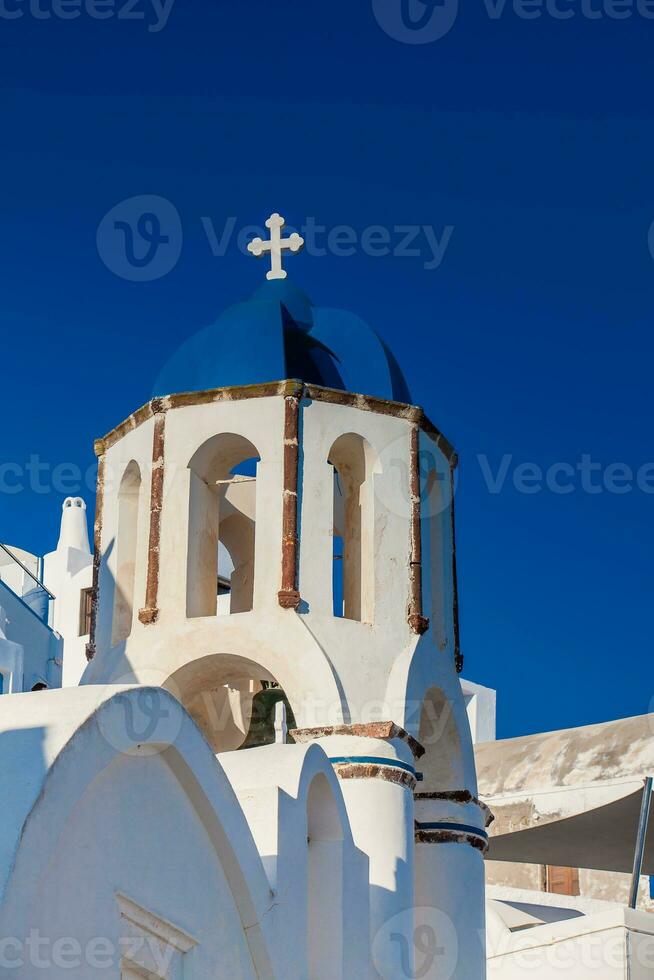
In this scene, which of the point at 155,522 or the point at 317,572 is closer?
the point at 317,572

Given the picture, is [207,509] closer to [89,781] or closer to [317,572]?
[317,572]

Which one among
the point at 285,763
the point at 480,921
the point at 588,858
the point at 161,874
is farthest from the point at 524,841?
the point at 161,874

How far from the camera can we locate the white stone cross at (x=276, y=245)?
14.8m

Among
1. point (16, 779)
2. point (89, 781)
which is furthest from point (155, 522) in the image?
point (16, 779)

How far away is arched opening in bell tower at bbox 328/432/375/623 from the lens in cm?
1330

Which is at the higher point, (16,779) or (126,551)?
(126,551)

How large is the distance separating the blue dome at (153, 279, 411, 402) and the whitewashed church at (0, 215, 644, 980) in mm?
23

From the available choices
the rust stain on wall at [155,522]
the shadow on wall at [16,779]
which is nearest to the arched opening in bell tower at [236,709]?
the rust stain on wall at [155,522]

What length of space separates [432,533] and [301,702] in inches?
91.9

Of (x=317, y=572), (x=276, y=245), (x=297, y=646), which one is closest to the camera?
(x=297, y=646)

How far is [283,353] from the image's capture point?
13.6 metres

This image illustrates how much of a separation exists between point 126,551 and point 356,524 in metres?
1.97

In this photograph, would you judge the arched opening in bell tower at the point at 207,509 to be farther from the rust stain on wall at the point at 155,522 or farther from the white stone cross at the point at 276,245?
the white stone cross at the point at 276,245

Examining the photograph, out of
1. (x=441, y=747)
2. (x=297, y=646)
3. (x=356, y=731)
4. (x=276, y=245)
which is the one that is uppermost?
(x=276, y=245)
